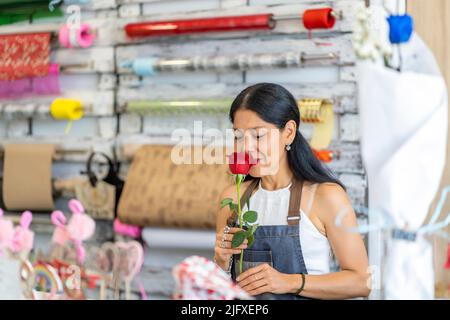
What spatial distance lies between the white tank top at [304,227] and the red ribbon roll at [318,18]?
117cm

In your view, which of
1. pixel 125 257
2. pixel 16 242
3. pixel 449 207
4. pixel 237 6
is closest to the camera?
pixel 449 207

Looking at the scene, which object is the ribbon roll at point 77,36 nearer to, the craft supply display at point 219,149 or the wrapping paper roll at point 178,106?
the craft supply display at point 219,149

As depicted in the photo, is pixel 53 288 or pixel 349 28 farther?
pixel 349 28

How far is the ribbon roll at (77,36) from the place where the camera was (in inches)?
117

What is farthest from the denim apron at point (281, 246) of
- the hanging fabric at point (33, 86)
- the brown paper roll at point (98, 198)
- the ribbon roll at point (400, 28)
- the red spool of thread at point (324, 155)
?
the hanging fabric at point (33, 86)

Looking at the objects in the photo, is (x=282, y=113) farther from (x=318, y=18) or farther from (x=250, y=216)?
(x=318, y=18)

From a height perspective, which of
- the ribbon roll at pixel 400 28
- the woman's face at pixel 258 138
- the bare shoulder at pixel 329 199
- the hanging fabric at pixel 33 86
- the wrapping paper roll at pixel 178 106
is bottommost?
the bare shoulder at pixel 329 199

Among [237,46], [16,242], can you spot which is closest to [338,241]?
[16,242]

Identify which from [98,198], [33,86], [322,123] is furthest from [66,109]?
[322,123]

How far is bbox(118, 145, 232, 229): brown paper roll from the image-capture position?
8.61 feet

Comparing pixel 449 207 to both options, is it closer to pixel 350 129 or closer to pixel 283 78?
pixel 350 129

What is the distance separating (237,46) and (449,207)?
4.71ft

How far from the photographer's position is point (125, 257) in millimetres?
1868

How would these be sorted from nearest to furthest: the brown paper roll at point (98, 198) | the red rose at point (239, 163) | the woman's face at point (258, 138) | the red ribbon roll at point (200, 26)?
the red rose at point (239, 163)
the woman's face at point (258, 138)
the red ribbon roll at point (200, 26)
the brown paper roll at point (98, 198)
